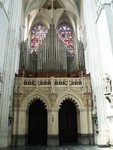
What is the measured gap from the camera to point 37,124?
1490 centimetres

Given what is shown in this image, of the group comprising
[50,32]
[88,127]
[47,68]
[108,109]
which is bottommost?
[88,127]

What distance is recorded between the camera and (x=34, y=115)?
1501cm

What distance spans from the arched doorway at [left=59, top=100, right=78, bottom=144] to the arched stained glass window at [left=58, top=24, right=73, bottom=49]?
752 centimetres

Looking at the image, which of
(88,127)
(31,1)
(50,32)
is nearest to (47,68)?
(50,32)

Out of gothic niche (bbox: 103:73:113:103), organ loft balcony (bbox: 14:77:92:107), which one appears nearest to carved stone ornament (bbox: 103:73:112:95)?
gothic niche (bbox: 103:73:113:103)

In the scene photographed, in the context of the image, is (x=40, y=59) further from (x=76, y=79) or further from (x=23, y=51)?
(x=76, y=79)

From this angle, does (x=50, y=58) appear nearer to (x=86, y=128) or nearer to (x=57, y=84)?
(x=57, y=84)

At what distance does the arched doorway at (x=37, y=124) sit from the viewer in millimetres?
14706

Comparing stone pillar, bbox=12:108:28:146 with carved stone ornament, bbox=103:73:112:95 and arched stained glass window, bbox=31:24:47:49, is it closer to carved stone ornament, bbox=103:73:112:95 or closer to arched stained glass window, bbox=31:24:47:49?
carved stone ornament, bbox=103:73:112:95

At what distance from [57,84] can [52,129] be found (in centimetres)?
356

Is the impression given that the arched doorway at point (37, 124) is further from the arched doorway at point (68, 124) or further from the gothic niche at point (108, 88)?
the gothic niche at point (108, 88)

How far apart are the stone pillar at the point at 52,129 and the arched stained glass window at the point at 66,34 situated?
908 centimetres

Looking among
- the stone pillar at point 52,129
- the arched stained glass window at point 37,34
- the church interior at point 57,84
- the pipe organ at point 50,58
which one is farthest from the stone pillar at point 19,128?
the arched stained glass window at point 37,34

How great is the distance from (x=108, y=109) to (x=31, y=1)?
46.0ft
